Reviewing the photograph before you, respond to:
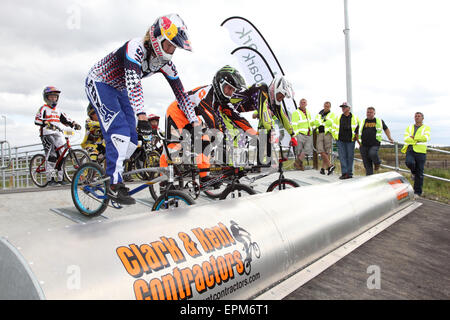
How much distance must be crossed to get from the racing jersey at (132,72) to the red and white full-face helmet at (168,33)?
0.18 m

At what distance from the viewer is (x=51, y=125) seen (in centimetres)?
734

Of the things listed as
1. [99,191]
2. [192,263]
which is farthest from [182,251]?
[99,191]

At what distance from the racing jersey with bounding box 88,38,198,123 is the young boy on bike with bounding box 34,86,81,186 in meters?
3.87

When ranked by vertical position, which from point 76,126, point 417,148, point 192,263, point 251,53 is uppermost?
point 251,53

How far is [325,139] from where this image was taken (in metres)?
11.2

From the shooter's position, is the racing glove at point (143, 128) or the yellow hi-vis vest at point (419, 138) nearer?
the racing glove at point (143, 128)

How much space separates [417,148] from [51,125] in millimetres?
8893

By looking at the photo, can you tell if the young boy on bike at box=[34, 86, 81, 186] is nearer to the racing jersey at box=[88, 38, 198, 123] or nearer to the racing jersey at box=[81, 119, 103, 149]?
the racing jersey at box=[81, 119, 103, 149]

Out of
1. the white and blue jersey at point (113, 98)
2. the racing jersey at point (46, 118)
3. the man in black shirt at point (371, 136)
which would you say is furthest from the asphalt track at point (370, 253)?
the man in black shirt at point (371, 136)

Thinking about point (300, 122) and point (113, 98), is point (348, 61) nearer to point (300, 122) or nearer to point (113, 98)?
point (300, 122)

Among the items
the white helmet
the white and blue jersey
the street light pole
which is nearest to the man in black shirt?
the street light pole

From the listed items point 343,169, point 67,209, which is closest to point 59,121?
point 67,209

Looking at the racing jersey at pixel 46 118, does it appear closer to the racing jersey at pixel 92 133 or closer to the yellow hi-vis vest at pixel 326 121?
the racing jersey at pixel 92 133

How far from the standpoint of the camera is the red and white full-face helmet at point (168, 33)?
141 inches
